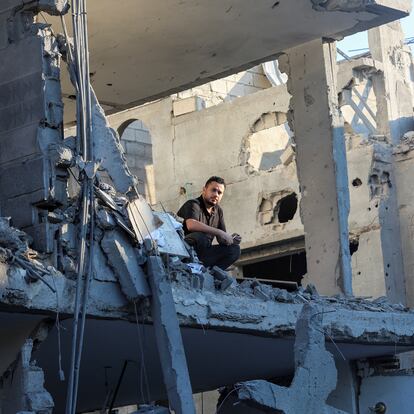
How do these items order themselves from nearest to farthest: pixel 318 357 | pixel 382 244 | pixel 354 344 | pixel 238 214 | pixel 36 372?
pixel 36 372 → pixel 318 357 → pixel 354 344 → pixel 382 244 → pixel 238 214

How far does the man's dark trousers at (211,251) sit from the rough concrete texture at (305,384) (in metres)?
1.74

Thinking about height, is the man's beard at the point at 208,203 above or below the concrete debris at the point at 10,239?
above

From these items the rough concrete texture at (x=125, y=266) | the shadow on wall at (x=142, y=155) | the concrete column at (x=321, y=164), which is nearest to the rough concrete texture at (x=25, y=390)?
the rough concrete texture at (x=125, y=266)

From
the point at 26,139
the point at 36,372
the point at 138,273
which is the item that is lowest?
the point at 36,372

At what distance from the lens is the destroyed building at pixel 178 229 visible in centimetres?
1082

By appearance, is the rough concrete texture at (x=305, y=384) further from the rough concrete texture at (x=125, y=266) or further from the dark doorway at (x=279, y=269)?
the dark doorway at (x=279, y=269)

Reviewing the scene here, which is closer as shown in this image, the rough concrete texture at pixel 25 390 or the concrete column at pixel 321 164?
the rough concrete texture at pixel 25 390

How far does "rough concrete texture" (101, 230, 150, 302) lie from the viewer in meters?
11.0

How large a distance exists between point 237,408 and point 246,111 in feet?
33.2

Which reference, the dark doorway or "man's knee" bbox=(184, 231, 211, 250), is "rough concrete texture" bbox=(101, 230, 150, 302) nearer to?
"man's knee" bbox=(184, 231, 211, 250)

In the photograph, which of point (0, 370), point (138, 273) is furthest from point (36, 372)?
point (138, 273)

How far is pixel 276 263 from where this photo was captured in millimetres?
24750

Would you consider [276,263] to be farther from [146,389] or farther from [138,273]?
[138,273]

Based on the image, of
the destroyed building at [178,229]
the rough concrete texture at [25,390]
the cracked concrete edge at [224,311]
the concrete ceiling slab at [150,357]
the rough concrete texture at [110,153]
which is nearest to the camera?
the cracked concrete edge at [224,311]
